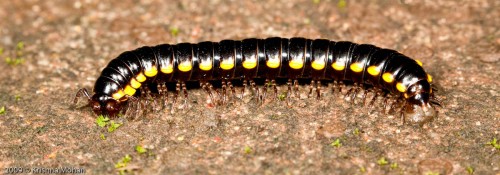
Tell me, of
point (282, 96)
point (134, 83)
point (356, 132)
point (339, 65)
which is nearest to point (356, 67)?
point (339, 65)

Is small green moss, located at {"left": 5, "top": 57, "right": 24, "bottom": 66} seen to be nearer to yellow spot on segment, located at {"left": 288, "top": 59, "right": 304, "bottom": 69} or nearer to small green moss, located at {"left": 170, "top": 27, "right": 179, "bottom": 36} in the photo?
small green moss, located at {"left": 170, "top": 27, "right": 179, "bottom": 36}

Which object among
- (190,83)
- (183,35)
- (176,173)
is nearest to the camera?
(176,173)

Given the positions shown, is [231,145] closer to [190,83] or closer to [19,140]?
Result: [190,83]

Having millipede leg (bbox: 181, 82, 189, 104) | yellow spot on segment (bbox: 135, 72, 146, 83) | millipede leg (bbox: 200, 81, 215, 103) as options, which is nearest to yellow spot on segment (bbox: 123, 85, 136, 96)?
yellow spot on segment (bbox: 135, 72, 146, 83)

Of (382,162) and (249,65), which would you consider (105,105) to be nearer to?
(249,65)

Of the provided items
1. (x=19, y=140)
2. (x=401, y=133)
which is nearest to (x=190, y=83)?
(x=19, y=140)

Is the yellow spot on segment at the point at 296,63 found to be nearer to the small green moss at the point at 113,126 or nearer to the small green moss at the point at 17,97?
the small green moss at the point at 113,126
